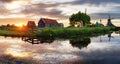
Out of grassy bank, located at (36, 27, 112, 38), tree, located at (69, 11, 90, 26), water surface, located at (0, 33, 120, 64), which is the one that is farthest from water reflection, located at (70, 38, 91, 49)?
tree, located at (69, 11, 90, 26)

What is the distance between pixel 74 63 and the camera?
26.0 m

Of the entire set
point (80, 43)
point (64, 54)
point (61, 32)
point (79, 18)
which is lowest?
point (79, 18)

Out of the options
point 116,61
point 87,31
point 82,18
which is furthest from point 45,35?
point 82,18

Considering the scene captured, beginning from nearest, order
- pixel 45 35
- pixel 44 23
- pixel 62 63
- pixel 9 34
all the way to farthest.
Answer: pixel 62 63 → pixel 45 35 → pixel 9 34 → pixel 44 23

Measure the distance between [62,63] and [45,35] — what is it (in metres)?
39.4

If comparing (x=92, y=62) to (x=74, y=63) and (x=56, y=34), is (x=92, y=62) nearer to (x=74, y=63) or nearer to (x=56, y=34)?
(x=74, y=63)

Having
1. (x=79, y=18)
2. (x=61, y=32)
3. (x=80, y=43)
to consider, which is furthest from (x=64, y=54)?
(x=79, y=18)

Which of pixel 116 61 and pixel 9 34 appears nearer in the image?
pixel 116 61

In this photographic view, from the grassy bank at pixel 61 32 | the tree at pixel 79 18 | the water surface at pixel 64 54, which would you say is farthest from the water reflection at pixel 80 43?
the tree at pixel 79 18

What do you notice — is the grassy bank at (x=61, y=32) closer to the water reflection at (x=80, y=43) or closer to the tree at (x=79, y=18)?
the water reflection at (x=80, y=43)

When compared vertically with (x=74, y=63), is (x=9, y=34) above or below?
below

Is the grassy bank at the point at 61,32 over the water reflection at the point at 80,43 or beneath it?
beneath

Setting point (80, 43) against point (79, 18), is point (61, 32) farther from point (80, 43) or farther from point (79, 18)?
point (79, 18)

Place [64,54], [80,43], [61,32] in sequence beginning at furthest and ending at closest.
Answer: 1. [61,32]
2. [80,43]
3. [64,54]
